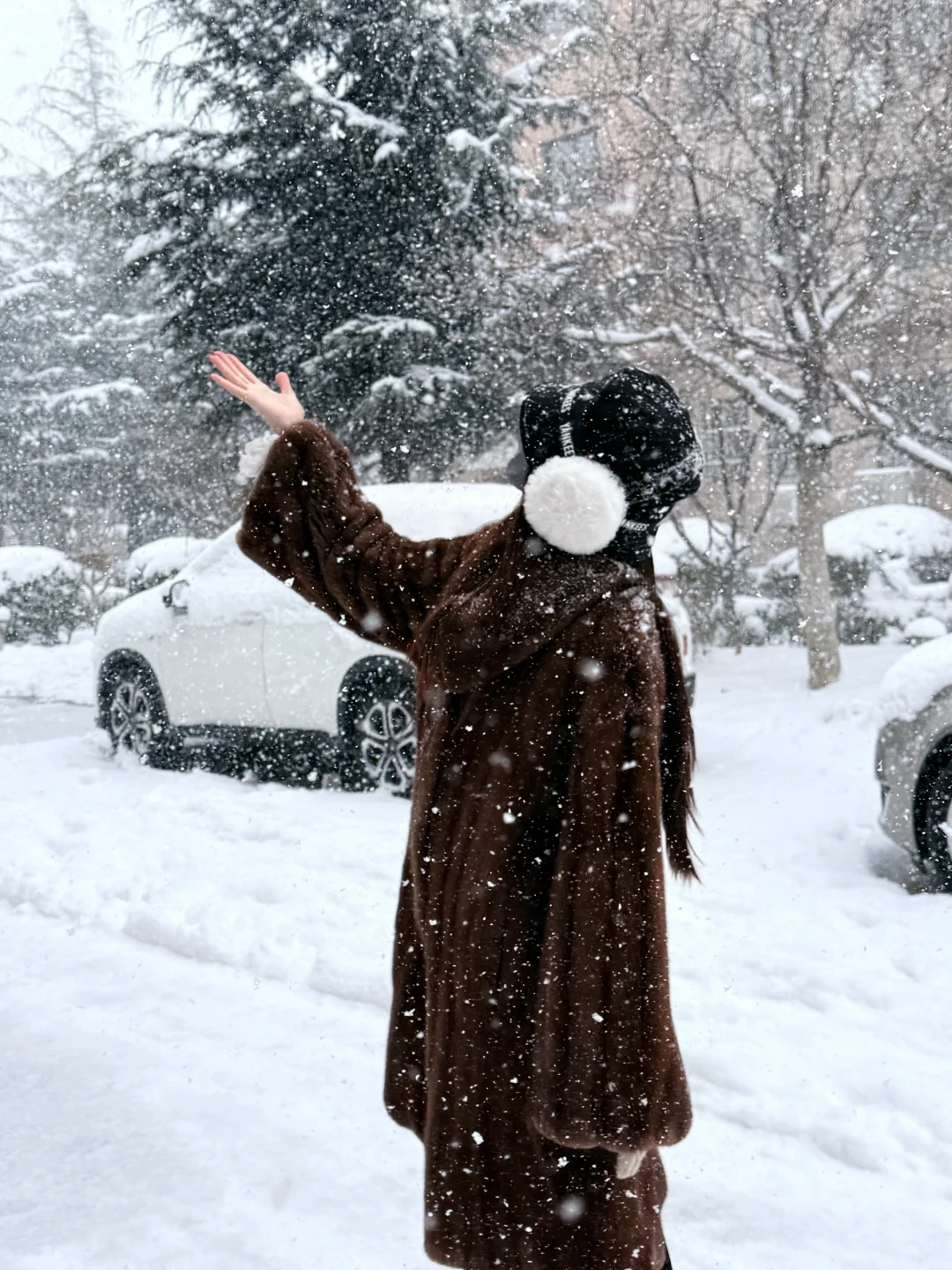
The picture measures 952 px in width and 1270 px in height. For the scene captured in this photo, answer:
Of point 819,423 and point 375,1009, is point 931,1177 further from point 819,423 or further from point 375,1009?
point 819,423

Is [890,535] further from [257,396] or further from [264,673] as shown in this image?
[257,396]

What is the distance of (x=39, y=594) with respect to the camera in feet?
60.5

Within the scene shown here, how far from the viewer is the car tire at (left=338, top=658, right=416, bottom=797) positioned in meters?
6.81

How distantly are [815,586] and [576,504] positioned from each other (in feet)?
31.9

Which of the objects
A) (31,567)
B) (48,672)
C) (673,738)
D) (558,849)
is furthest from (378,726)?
(31,567)

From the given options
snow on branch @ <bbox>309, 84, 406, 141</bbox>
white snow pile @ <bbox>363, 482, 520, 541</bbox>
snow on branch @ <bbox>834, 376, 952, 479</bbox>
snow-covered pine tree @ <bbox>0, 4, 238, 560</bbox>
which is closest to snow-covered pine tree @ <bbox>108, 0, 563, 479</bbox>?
snow on branch @ <bbox>309, 84, 406, 141</bbox>

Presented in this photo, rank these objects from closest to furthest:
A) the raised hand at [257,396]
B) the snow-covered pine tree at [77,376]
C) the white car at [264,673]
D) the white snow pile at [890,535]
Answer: the raised hand at [257,396]
the white car at [264,673]
the white snow pile at [890,535]
the snow-covered pine tree at [77,376]

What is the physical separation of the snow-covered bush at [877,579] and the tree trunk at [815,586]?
3.08 meters

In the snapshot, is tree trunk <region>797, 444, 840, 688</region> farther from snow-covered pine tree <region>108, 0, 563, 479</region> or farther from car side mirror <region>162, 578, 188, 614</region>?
car side mirror <region>162, 578, 188, 614</region>

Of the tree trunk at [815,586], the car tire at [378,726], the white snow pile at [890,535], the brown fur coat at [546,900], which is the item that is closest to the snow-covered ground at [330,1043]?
the car tire at [378,726]

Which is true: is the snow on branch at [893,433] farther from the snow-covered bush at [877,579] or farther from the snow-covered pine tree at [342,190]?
the snow-covered bush at [877,579]

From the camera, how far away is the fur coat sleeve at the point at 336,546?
2.11m

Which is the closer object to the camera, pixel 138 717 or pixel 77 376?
pixel 138 717

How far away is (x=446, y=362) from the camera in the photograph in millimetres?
12055
